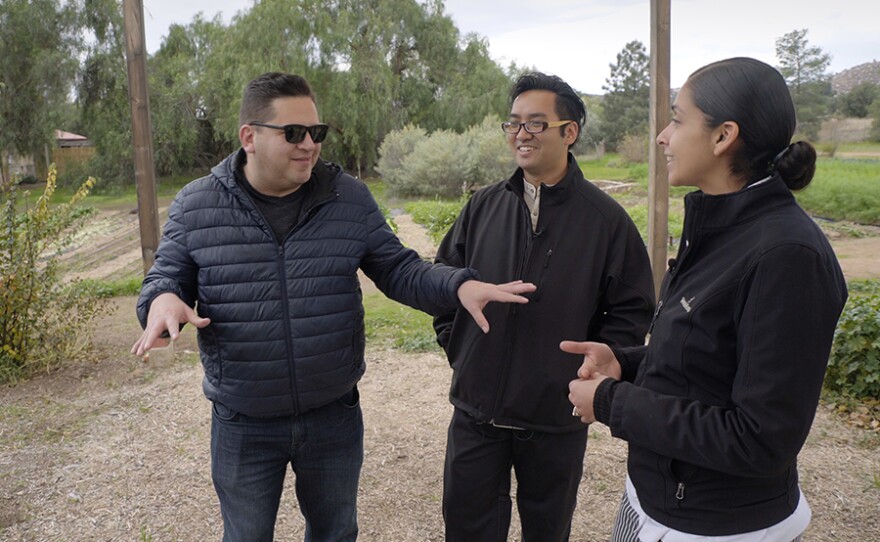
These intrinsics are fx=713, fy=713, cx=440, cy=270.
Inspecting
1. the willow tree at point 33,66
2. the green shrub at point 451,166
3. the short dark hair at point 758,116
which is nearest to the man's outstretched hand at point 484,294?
the short dark hair at point 758,116

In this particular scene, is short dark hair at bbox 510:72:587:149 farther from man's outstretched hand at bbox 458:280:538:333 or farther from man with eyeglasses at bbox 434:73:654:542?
man's outstretched hand at bbox 458:280:538:333

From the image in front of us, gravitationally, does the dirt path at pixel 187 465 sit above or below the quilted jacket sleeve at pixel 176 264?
below

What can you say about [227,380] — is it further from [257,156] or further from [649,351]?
A: [649,351]

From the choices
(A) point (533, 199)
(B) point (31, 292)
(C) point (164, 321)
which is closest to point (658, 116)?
(A) point (533, 199)

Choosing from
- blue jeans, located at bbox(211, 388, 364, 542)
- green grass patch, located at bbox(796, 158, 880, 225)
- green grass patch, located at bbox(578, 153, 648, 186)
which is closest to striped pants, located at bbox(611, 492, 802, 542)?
blue jeans, located at bbox(211, 388, 364, 542)

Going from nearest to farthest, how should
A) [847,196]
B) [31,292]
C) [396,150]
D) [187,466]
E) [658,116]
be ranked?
[187,466] → [658,116] → [31,292] → [847,196] → [396,150]

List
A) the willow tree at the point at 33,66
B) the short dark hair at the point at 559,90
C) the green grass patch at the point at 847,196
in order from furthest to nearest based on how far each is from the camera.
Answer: the willow tree at the point at 33,66 < the green grass patch at the point at 847,196 < the short dark hair at the point at 559,90

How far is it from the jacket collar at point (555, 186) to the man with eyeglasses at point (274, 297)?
41 centimetres

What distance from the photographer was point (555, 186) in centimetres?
245

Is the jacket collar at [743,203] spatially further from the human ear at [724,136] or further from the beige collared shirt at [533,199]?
the beige collared shirt at [533,199]

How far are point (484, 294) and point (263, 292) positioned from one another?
0.67m

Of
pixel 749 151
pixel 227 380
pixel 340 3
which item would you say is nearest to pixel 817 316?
pixel 749 151

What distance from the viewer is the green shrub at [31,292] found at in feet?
16.9

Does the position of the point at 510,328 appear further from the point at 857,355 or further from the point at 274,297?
the point at 857,355
